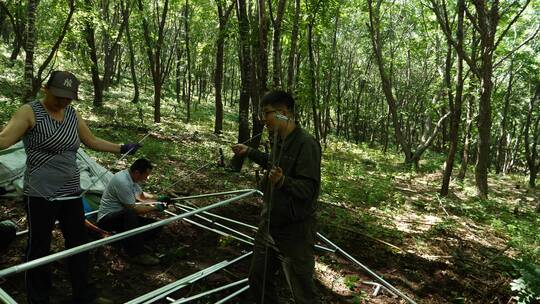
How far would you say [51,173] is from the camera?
3.50 m

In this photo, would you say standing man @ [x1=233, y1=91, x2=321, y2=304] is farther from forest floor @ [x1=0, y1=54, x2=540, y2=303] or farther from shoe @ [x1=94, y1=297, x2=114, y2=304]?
shoe @ [x1=94, y1=297, x2=114, y2=304]

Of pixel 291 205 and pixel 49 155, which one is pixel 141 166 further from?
pixel 291 205

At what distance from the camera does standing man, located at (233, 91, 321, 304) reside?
3.18 meters

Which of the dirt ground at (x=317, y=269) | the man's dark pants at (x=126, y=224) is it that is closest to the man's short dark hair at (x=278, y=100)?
the dirt ground at (x=317, y=269)

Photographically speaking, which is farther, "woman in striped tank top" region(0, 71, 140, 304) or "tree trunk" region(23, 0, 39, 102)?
"tree trunk" region(23, 0, 39, 102)

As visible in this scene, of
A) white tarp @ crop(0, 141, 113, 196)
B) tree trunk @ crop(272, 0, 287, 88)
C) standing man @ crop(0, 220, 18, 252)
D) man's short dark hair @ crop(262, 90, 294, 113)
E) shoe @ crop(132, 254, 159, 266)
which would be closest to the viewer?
man's short dark hair @ crop(262, 90, 294, 113)

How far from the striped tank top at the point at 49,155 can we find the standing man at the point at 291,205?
178 cm

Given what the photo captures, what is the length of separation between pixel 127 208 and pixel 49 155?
206 cm

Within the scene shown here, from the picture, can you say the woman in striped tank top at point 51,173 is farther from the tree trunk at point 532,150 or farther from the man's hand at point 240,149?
the tree trunk at point 532,150

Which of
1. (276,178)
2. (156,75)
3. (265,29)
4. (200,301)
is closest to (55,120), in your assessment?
(276,178)

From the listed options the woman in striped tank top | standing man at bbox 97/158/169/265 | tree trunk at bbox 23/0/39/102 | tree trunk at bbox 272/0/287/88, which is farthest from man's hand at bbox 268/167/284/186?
tree trunk at bbox 23/0/39/102

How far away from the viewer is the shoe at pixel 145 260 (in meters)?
5.30

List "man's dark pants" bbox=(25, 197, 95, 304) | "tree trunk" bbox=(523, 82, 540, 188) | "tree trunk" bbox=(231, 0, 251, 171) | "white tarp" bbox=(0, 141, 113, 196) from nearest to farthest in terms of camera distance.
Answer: "man's dark pants" bbox=(25, 197, 95, 304), "white tarp" bbox=(0, 141, 113, 196), "tree trunk" bbox=(231, 0, 251, 171), "tree trunk" bbox=(523, 82, 540, 188)

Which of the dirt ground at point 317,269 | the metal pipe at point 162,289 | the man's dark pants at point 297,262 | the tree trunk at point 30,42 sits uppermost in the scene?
the tree trunk at point 30,42
